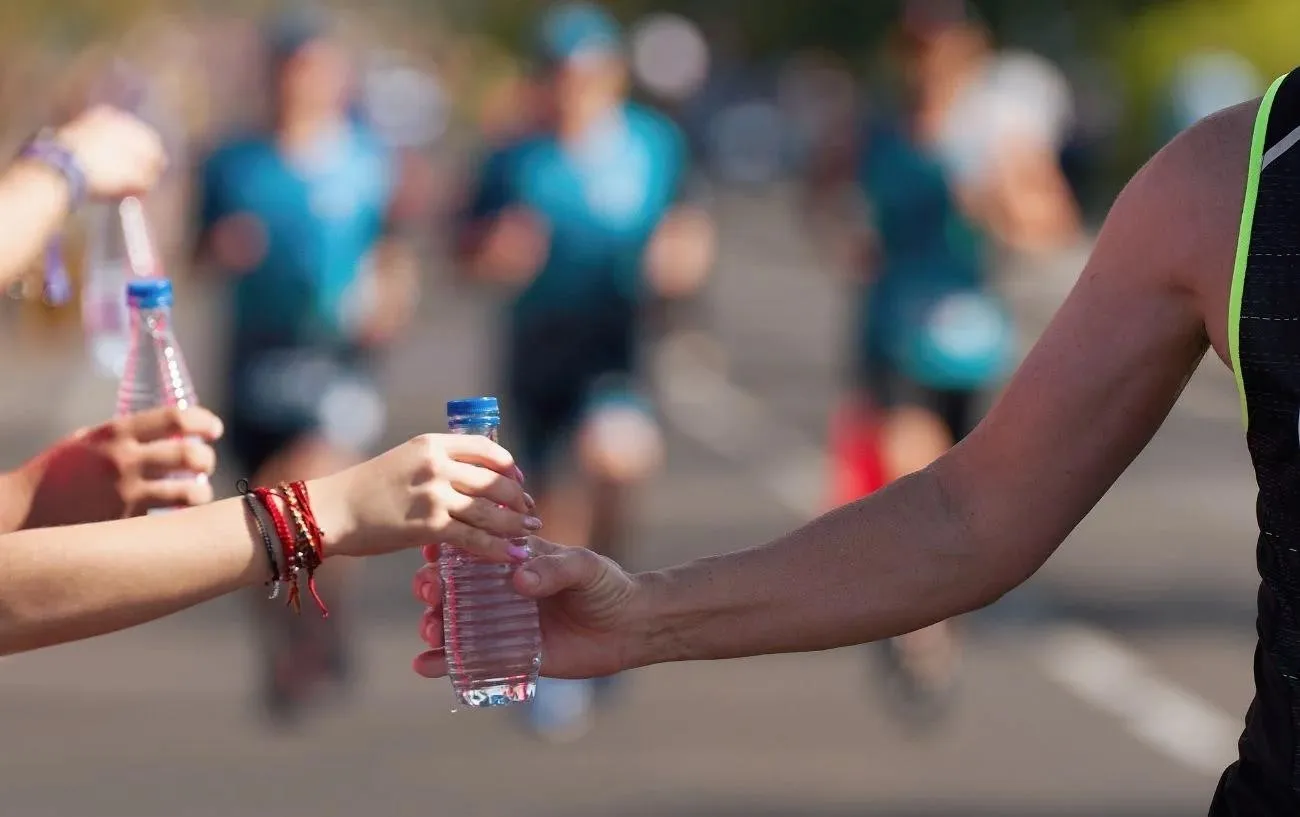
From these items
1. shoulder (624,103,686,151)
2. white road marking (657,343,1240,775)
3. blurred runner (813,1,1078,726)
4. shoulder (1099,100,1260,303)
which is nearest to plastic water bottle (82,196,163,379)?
shoulder (1099,100,1260,303)

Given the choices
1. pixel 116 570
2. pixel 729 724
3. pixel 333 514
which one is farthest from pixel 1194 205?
pixel 729 724

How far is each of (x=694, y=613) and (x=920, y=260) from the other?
675 cm

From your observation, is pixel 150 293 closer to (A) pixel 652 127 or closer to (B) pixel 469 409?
(B) pixel 469 409

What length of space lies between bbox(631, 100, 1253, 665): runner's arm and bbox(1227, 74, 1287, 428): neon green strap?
22 millimetres

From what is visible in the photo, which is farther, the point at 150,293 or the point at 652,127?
the point at 652,127

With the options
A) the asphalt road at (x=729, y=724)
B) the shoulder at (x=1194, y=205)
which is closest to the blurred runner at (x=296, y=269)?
the asphalt road at (x=729, y=724)

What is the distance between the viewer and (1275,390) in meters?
3.22

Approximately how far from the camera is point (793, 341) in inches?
1086

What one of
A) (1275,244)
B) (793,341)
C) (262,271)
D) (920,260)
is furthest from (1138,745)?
(793,341)

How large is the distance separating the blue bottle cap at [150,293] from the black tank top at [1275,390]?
1.80m

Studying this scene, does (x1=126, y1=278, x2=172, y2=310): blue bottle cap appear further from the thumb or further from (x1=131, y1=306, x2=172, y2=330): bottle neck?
the thumb

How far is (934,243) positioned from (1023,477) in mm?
6854

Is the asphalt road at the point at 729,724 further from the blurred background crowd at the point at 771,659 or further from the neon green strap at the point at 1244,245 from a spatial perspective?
the neon green strap at the point at 1244,245

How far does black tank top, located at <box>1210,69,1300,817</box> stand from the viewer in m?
3.21
